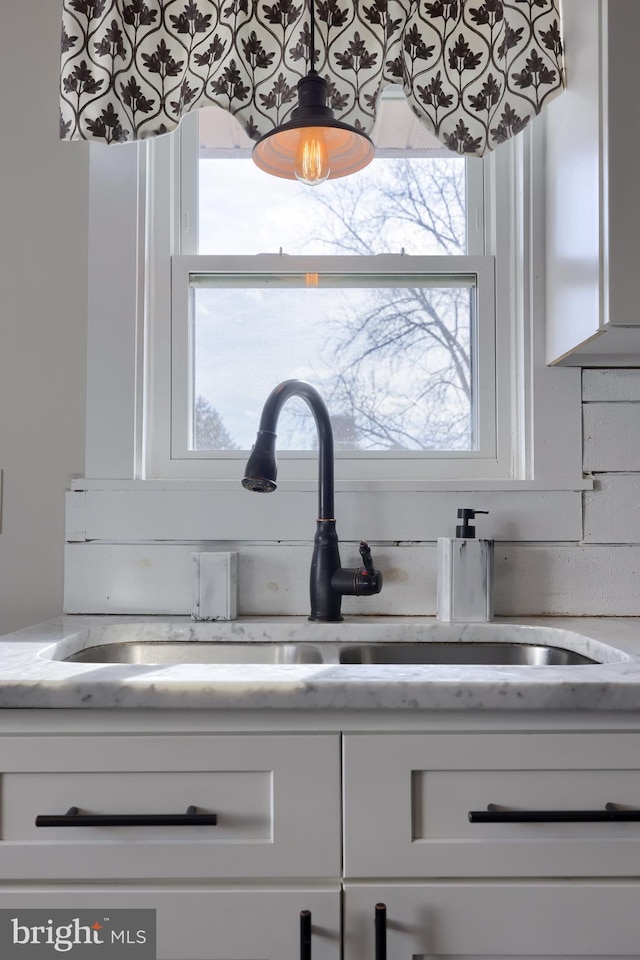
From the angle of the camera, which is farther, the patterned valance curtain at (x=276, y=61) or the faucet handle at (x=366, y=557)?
the patterned valance curtain at (x=276, y=61)

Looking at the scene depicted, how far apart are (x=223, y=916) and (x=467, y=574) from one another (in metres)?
0.71

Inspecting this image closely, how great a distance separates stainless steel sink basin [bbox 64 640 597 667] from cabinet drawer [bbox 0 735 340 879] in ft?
1.33

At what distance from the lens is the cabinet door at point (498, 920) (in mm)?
843

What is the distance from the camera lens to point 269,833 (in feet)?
2.82

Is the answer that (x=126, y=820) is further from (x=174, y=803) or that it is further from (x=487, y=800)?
(x=487, y=800)

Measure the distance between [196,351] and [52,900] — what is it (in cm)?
107

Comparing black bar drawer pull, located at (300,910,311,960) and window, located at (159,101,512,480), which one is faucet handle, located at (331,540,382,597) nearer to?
window, located at (159,101,512,480)

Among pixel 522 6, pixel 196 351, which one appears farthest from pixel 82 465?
pixel 522 6

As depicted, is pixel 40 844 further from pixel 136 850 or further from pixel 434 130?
pixel 434 130

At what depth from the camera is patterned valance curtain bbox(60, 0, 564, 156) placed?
4.56 ft

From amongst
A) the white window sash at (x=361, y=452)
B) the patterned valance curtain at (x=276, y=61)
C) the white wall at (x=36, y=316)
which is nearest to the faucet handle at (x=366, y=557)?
the white window sash at (x=361, y=452)

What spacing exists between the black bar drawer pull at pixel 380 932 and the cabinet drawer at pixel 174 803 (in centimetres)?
7

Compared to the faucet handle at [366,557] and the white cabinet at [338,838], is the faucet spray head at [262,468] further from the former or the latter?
the white cabinet at [338,838]

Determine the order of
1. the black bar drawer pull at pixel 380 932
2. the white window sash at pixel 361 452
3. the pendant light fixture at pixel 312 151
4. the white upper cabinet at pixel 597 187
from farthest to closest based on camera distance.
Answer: the white window sash at pixel 361 452
the pendant light fixture at pixel 312 151
the white upper cabinet at pixel 597 187
the black bar drawer pull at pixel 380 932
